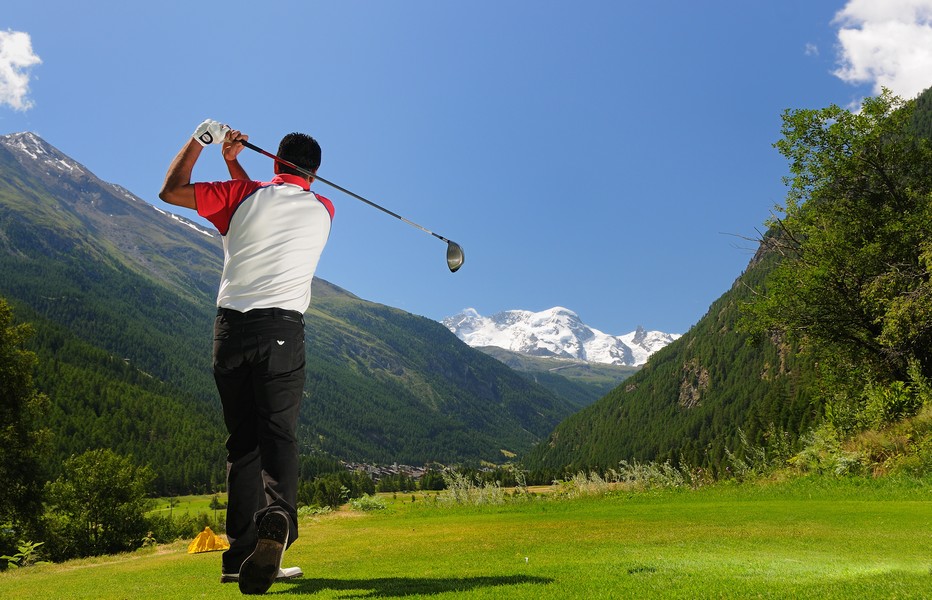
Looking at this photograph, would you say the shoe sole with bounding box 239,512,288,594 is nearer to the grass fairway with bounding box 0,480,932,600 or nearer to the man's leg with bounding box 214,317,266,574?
the grass fairway with bounding box 0,480,932,600

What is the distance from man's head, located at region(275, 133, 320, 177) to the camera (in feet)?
19.2

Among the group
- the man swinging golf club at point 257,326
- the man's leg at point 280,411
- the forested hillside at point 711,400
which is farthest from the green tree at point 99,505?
the forested hillside at point 711,400

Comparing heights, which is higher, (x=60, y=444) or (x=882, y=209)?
(x=882, y=209)

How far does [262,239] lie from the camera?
209 inches

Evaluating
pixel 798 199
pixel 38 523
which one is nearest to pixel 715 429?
pixel 798 199

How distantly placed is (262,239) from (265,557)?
2.52 metres

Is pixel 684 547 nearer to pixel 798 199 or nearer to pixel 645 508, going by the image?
pixel 645 508

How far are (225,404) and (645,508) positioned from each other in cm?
1192

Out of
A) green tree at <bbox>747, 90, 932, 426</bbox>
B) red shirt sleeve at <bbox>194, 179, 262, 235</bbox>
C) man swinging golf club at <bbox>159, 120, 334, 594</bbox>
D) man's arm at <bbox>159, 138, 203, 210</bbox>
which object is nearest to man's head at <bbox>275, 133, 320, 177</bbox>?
man swinging golf club at <bbox>159, 120, 334, 594</bbox>

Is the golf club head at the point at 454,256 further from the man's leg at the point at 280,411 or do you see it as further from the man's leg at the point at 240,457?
the man's leg at the point at 240,457

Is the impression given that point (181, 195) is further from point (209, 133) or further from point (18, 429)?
point (18, 429)

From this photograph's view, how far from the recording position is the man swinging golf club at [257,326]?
5.12m

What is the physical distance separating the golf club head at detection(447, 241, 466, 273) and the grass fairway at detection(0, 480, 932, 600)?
3.47 meters

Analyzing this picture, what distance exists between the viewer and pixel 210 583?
617 cm
